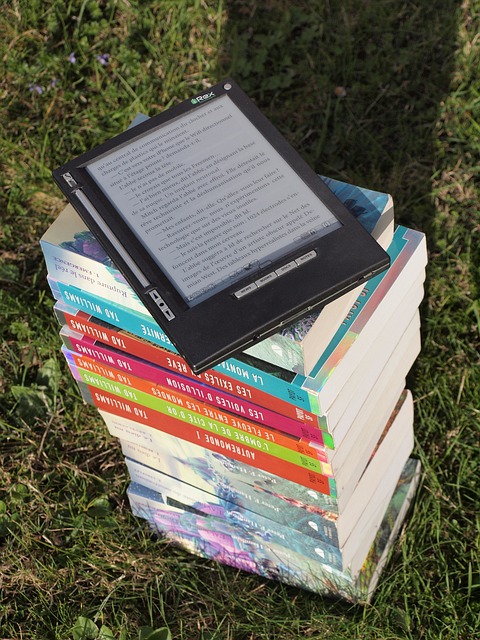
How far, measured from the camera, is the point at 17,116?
10.1 feet

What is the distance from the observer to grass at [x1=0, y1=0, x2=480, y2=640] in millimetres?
2242

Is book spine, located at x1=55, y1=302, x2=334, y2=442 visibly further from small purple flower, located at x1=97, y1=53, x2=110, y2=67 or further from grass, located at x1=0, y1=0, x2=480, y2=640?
small purple flower, located at x1=97, y1=53, x2=110, y2=67

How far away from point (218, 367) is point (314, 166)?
1351 millimetres

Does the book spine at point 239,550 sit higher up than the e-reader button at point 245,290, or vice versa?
the e-reader button at point 245,290

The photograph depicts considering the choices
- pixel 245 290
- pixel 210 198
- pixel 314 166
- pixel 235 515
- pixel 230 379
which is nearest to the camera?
pixel 245 290

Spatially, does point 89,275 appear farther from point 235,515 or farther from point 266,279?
point 235,515

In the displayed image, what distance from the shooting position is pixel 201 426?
6.40 feet

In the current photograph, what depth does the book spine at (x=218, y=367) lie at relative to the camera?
167 cm

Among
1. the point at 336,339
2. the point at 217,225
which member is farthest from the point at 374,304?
the point at 217,225

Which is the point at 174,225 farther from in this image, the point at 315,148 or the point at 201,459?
the point at 315,148

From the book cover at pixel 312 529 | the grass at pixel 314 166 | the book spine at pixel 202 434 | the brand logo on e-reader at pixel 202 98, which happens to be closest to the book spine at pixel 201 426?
the book spine at pixel 202 434

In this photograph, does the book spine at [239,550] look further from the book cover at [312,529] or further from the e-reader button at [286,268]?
the e-reader button at [286,268]

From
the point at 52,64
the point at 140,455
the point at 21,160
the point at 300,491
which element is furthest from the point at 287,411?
the point at 52,64

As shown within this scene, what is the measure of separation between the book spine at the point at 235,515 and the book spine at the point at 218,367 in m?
0.46
